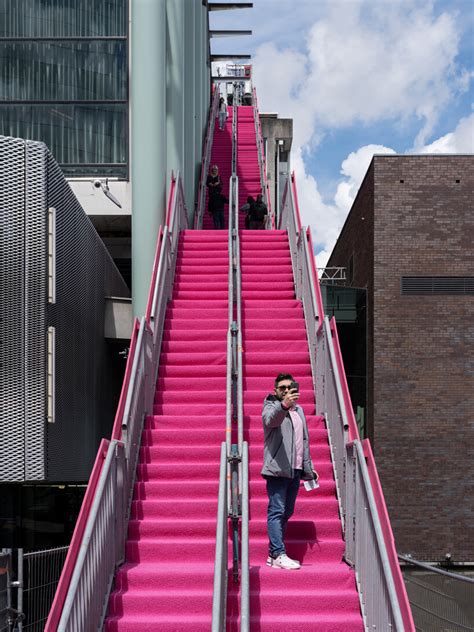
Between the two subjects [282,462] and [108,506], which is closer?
[108,506]

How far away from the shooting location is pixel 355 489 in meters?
7.26

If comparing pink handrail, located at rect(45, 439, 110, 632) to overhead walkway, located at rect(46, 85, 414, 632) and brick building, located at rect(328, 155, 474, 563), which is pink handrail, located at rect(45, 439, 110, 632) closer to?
overhead walkway, located at rect(46, 85, 414, 632)

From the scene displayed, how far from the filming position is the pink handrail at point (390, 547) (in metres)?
5.50

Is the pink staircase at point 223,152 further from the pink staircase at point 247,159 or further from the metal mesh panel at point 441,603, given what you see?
the metal mesh panel at point 441,603

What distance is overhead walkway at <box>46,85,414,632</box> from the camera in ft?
20.7

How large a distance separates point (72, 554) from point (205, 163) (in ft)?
65.1

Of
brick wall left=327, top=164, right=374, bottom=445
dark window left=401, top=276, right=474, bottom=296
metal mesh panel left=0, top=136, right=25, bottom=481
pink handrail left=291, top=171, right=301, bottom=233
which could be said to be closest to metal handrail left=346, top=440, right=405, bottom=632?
metal mesh panel left=0, top=136, right=25, bottom=481

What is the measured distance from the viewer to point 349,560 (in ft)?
24.0

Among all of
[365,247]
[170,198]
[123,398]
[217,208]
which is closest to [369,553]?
[123,398]

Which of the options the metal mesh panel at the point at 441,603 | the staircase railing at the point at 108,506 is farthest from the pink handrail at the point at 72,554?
the metal mesh panel at the point at 441,603

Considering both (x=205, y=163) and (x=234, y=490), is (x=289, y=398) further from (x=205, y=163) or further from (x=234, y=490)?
(x=205, y=163)

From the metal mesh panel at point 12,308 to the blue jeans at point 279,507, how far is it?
3.36 metres

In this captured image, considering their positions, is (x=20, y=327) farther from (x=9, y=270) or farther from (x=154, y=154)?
(x=154, y=154)

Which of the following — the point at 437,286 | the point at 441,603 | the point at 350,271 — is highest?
the point at 350,271
